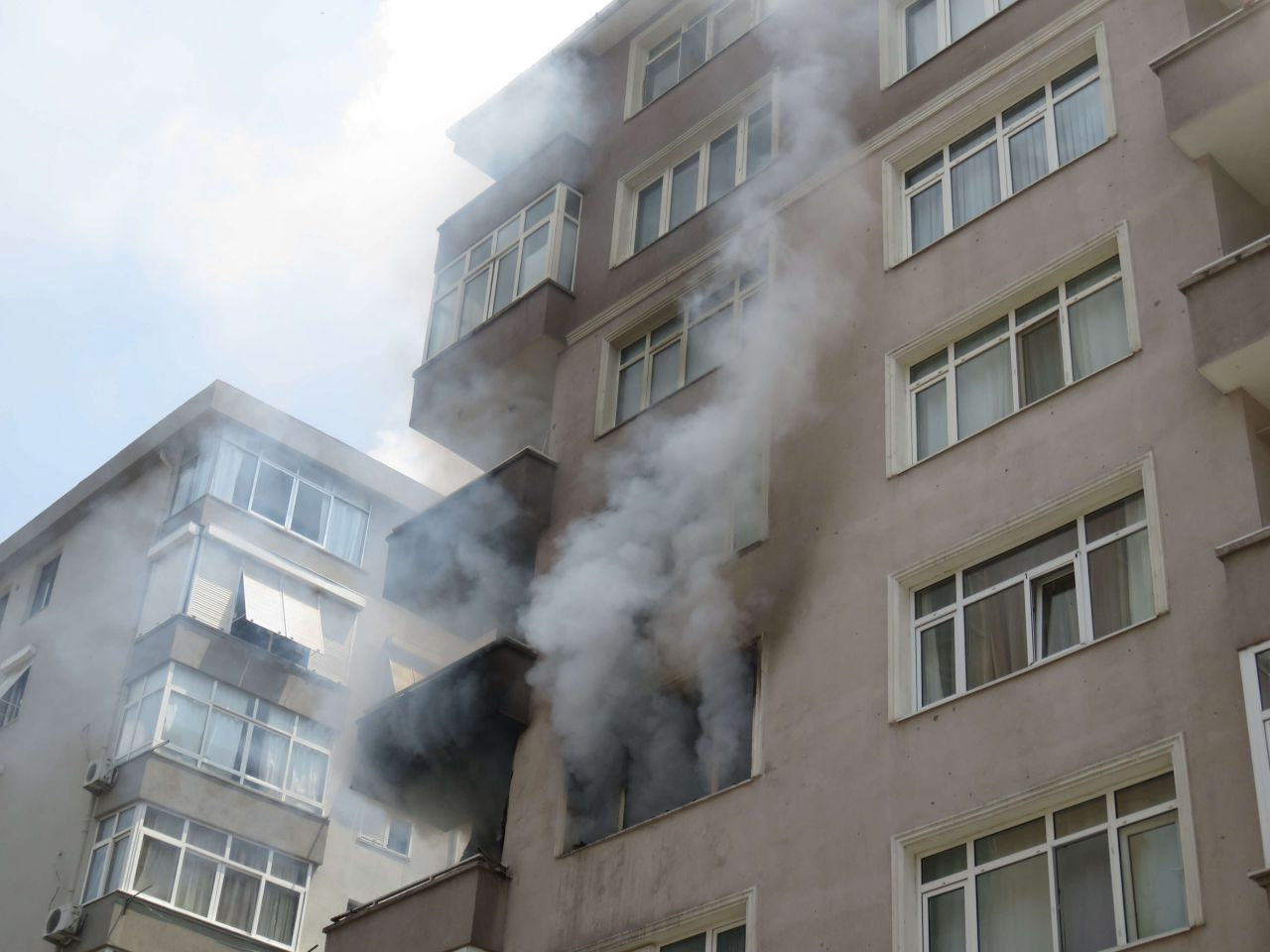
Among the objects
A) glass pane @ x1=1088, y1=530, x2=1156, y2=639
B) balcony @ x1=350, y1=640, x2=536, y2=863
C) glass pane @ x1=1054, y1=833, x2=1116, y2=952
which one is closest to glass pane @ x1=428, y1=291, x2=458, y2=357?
balcony @ x1=350, y1=640, x2=536, y2=863

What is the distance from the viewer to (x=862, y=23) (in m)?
19.4

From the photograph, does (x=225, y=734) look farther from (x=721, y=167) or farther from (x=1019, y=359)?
(x=1019, y=359)

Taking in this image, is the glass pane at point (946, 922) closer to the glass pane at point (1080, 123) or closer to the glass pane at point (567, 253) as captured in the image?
the glass pane at point (1080, 123)

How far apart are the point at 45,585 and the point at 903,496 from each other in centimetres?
2204

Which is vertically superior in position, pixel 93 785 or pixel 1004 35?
pixel 1004 35

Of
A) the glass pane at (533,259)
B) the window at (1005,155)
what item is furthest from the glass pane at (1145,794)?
the glass pane at (533,259)

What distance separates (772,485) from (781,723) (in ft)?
8.62

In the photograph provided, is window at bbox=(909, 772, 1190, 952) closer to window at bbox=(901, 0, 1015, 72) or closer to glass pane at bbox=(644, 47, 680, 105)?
window at bbox=(901, 0, 1015, 72)

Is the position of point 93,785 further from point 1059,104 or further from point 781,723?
point 1059,104

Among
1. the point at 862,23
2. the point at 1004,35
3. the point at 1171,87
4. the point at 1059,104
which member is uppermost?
the point at 862,23

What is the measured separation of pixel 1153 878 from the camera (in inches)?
458

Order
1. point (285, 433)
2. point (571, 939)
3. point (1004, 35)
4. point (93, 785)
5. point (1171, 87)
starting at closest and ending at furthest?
point (1171, 87)
point (571, 939)
point (1004, 35)
point (93, 785)
point (285, 433)

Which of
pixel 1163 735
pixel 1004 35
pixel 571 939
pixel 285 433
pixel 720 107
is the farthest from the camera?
pixel 285 433

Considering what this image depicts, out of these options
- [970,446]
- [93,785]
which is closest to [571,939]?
[970,446]
